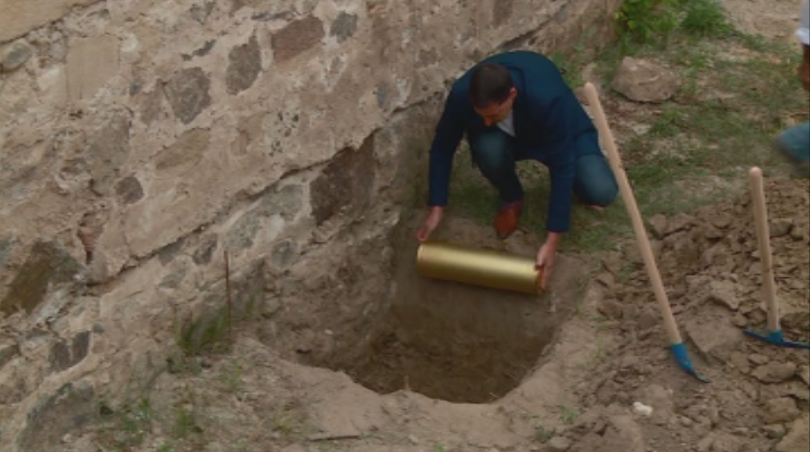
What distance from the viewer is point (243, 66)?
477 centimetres

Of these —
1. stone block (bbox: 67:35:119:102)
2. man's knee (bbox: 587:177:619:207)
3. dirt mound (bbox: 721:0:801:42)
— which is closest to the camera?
stone block (bbox: 67:35:119:102)

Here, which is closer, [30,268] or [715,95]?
[30,268]

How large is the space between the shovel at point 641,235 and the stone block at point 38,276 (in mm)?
1722

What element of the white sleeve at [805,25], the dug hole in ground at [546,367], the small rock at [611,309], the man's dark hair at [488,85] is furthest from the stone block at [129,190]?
the white sleeve at [805,25]

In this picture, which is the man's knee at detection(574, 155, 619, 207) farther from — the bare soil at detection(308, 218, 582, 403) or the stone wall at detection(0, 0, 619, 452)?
the stone wall at detection(0, 0, 619, 452)

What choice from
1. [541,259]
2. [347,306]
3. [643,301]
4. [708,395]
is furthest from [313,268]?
[708,395]

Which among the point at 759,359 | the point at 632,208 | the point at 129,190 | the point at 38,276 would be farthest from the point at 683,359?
the point at 38,276

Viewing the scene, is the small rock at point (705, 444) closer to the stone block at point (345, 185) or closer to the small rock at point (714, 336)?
the small rock at point (714, 336)

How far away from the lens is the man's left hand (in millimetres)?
5539

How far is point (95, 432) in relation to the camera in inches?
182

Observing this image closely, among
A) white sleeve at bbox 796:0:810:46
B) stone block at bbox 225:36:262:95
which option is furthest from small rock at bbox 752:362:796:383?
stone block at bbox 225:36:262:95

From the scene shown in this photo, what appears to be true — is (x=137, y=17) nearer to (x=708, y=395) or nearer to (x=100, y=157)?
(x=100, y=157)

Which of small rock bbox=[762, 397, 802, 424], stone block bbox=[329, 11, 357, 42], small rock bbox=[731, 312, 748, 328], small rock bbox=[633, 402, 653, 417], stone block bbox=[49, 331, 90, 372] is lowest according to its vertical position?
small rock bbox=[633, 402, 653, 417]

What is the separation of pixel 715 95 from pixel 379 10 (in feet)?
6.79
